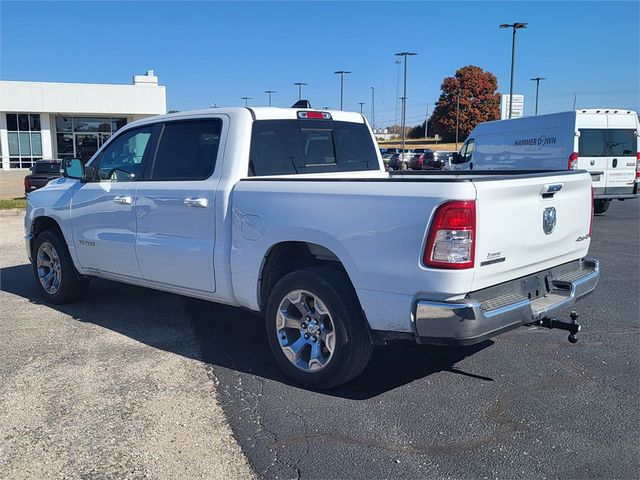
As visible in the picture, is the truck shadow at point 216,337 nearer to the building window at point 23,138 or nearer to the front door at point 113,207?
the front door at point 113,207

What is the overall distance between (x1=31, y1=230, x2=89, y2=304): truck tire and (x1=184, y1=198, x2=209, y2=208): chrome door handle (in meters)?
2.28

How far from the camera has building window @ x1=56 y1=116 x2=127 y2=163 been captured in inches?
1679

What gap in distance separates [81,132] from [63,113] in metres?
2.20

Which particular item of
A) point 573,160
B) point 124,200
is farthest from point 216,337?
point 573,160

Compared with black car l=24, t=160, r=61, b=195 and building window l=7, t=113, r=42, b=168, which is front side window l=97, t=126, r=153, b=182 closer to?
black car l=24, t=160, r=61, b=195

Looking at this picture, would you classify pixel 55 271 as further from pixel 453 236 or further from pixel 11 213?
pixel 11 213

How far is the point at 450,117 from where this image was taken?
8812 centimetres

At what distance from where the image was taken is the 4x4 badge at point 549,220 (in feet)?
13.8

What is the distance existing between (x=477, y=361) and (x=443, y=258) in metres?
1.70

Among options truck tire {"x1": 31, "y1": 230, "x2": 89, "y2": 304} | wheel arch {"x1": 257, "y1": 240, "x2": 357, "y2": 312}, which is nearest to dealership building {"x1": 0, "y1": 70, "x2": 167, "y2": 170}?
truck tire {"x1": 31, "y1": 230, "x2": 89, "y2": 304}

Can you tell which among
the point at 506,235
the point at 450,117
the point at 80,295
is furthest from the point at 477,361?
the point at 450,117

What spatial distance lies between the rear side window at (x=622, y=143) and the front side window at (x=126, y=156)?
13977 mm

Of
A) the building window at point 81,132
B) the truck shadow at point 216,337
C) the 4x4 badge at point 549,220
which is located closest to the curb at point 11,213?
the truck shadow at point 216,337

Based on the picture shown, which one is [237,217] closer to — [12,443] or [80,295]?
[12,443]
